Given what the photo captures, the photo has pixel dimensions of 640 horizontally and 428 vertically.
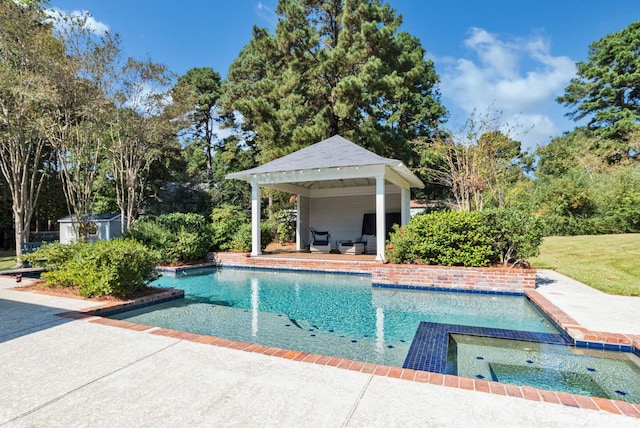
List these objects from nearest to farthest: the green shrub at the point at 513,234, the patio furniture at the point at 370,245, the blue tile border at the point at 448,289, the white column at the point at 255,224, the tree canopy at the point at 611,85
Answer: the blue tile border at the point at 448,289 < the green shrub at the point at 513,234 < the white column at the point at 255,224 < the patio furniture at the point at 370,245 < the tree canopy at the point at 611,85

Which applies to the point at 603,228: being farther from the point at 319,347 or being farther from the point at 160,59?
the point at 160,59

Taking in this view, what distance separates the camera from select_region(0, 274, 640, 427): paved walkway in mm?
2191

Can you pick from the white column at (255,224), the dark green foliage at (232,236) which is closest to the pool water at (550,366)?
the white column at (255,224)

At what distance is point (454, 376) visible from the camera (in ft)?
9.42

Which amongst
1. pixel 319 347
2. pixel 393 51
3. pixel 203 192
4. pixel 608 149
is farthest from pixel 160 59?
pixel 608 149

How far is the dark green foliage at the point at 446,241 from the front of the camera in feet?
26.2

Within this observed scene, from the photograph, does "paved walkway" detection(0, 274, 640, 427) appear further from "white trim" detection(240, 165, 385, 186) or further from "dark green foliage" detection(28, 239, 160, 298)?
"white trim" detection(240, 165, 385, 186)

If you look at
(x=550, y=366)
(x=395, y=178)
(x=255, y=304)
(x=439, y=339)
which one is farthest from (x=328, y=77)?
(x=550, y=366)

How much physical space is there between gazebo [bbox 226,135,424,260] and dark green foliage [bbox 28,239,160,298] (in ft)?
19.1

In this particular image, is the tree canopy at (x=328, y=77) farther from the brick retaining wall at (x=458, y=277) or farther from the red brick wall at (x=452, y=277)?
the brick retaining wall at (x=458, y=277)

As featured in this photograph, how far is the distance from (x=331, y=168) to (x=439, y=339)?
7.00 metres

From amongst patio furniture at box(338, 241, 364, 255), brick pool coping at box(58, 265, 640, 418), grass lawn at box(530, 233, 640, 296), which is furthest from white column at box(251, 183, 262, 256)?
grass lawn at box(530, 233, 640, 296)

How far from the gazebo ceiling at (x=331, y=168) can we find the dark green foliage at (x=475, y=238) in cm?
248

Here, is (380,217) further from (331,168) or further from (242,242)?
(242,242)
